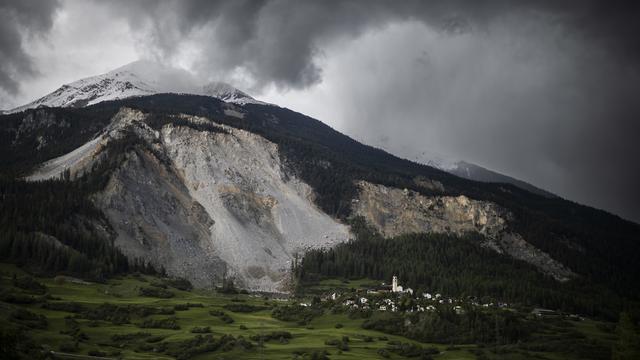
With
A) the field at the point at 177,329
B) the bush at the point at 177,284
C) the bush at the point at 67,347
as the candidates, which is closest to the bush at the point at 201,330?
the field at the point at 177,329

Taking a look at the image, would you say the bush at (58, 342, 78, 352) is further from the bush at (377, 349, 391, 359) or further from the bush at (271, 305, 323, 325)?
the bush at (271, 305, 323, 325)

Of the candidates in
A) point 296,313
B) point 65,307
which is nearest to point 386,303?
point 296,313

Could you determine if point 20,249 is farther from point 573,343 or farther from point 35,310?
point 573,343

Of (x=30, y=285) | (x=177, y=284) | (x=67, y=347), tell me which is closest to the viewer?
(x=67, y=347)

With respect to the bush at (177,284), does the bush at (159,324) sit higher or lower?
lower

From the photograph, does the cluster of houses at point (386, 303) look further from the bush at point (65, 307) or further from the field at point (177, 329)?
the bush at point (65, 307)

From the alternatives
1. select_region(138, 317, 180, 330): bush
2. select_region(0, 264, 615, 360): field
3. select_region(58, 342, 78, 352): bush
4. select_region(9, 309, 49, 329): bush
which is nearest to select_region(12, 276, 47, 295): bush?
select_region(0, 264, 615, 360): field

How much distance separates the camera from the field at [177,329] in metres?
114

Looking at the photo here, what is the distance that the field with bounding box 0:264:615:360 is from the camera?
374ft

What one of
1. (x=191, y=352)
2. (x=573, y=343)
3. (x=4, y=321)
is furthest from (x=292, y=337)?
(x=573, y=343)

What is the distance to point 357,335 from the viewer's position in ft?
472

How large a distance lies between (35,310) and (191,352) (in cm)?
3898

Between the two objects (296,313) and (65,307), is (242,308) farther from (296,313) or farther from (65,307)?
(65,307)

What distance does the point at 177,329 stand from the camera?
13500 cm
